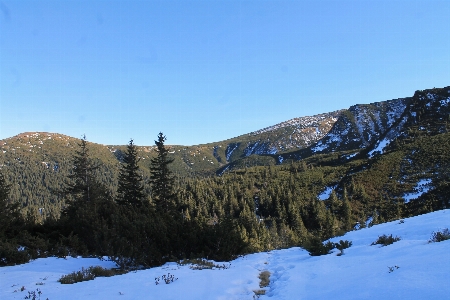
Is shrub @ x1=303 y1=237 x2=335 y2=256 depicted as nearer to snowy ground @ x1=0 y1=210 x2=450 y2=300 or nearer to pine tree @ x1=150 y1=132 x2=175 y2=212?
snowy ground @ x1=0 y1=210 x2=450 y2=300

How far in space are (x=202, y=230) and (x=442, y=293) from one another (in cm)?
1098

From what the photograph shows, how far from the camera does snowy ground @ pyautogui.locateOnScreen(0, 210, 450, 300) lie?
4.24 metres

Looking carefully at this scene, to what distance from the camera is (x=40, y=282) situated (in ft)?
25.0

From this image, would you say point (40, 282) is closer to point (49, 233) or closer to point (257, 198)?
point (49, 233)

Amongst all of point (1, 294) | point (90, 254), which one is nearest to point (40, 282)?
point (1, 294)

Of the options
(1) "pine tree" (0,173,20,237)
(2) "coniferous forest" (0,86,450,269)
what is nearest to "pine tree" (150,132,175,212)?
(2) "coniferous forest" (0,86,450,269)

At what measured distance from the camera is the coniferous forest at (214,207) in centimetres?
1253

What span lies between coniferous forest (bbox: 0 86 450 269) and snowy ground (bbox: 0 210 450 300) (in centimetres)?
308

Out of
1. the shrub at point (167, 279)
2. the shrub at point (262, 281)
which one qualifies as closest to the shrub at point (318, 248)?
the shrub at point (262, 281)

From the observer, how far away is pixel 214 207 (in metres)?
91.2

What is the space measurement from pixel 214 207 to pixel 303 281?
86.2 meters

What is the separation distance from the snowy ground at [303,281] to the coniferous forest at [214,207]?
A: 10.1 ft

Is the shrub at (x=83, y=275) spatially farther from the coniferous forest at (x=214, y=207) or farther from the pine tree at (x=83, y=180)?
the pine tree at (x=83, y=180)

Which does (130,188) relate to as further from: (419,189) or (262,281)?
(419,189)
